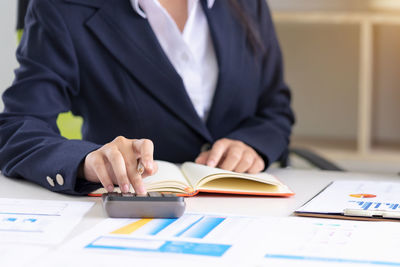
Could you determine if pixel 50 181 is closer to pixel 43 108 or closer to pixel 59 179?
pixel 59 179

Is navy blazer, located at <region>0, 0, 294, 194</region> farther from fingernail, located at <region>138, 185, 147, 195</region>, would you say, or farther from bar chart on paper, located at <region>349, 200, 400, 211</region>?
bar chart on paper, located at <region>349, 200, 400, 211</region>

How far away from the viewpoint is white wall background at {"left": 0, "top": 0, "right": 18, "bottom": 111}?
186cm

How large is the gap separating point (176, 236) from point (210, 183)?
1.03ft

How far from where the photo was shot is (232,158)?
1158 millimetres

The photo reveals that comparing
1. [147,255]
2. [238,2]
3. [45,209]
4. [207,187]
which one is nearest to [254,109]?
[238,2]

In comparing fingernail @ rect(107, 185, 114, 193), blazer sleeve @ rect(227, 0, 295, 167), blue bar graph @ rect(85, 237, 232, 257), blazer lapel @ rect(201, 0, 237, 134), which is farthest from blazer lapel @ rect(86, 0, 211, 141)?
blue bar graph @ rect(85, 237, 232, 257)

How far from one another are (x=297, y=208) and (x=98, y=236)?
0.32 m

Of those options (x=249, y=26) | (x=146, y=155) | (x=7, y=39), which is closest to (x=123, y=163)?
(x=146, y=155)

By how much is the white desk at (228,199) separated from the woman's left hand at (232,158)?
0.20 feet

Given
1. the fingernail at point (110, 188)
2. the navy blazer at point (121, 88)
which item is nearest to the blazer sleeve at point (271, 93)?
the navy blazer at point (121, 88)

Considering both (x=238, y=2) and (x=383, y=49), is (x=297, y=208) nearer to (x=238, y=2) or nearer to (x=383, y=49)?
(x=238, y=2)

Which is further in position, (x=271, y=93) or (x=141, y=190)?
Answer: (x=271, y=93)

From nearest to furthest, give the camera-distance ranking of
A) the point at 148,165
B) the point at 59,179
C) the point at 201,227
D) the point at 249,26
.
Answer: the point at 201,227, the point at 148,165, the point at 59,179, the point at 249,26

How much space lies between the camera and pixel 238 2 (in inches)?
56.7
